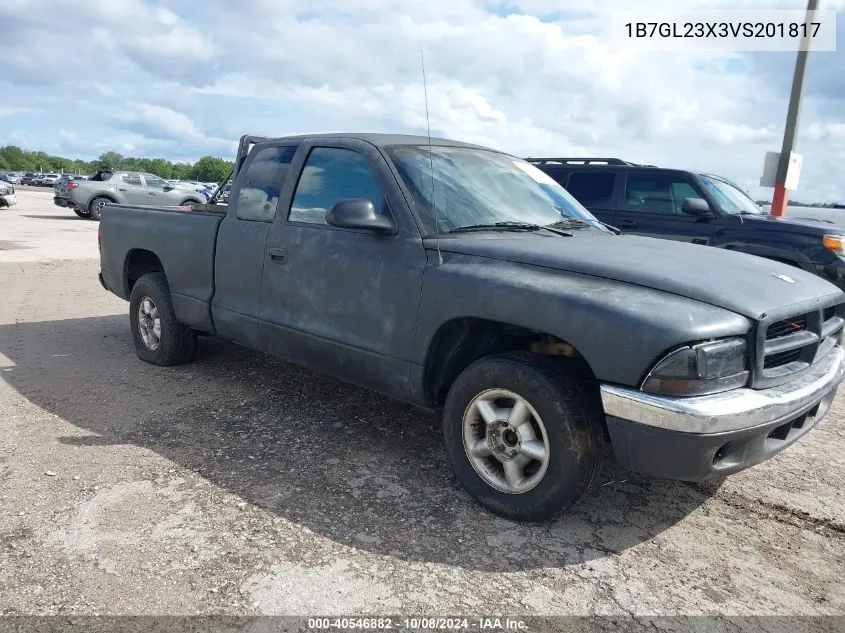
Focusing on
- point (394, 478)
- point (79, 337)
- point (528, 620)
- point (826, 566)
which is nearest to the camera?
point (528, 620)

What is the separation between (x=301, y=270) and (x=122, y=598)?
207 centimetres

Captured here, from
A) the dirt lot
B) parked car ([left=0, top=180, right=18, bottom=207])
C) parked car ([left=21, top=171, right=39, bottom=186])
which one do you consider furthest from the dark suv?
parked car ([left=21, top=171, right=39, bottom=186])

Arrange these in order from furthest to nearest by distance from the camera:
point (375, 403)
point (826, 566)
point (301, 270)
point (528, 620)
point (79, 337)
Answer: point (79, 337)
point (375, 403)
point (301, 270)
point (826, 566)
point (528, 620)

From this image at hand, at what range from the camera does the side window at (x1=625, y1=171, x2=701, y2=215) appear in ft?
27.1

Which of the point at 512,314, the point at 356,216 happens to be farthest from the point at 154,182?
the point at 512,314

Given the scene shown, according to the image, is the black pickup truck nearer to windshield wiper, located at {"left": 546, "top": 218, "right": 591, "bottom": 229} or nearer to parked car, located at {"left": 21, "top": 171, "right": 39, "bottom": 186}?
windshield wiper, located at {"left": 546, "top": 218, "right": 591, "bottom": 229}

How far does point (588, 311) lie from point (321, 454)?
1832 millimetres

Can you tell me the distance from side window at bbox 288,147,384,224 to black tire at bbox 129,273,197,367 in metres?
1.67

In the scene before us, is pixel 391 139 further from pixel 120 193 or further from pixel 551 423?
pixel 120 193

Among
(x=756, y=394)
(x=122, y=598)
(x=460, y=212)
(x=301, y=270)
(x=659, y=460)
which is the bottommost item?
(x=122, y=598)

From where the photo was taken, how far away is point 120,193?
2203 centimetres

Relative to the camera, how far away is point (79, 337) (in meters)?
6.50

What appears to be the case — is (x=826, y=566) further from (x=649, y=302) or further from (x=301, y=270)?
(x=301, y=270)

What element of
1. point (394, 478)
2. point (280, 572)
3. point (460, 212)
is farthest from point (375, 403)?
point (280, 572)
